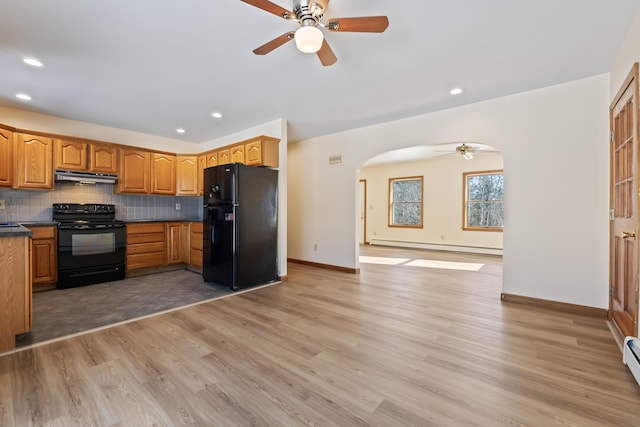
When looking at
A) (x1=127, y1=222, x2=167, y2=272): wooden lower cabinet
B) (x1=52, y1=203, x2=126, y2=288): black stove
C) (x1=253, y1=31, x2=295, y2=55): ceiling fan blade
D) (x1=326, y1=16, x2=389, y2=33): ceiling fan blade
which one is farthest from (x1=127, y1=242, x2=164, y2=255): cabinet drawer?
(x1=326, y1=16, x2=389, y2=33): ceiling fan blade

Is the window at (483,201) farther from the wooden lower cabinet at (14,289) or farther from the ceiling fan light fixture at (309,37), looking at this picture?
the wooden lower cabinet at (14,289)

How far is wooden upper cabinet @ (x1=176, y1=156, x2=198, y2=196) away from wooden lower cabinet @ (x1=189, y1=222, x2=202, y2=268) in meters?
0.75

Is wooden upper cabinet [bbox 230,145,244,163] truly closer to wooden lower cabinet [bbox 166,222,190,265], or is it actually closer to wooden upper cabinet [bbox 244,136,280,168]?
wooden upper cabinet [bbox 244,136,280,168]

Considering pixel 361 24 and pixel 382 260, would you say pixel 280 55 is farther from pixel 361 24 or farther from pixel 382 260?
pixel 382 260

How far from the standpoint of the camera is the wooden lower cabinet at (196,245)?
4.94m

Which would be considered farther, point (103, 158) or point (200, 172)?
point (200, 172)

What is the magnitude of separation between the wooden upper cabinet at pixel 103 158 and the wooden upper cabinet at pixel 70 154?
82mm

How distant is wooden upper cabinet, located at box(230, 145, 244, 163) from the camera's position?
15.1 feet

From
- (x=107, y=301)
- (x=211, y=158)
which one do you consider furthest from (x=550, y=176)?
(x=107, y=301)

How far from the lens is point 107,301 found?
339cm

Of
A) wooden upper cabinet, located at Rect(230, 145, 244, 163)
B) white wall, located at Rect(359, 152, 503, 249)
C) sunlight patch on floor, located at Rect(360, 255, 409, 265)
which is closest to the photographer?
wooden upper cabinet, located at Rect(230, 145, 244, 163)

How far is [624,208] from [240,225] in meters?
Result: 4.04

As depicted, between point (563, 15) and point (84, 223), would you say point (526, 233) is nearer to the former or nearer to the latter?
point (563, 15)

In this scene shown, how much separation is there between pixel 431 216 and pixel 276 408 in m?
7.31
